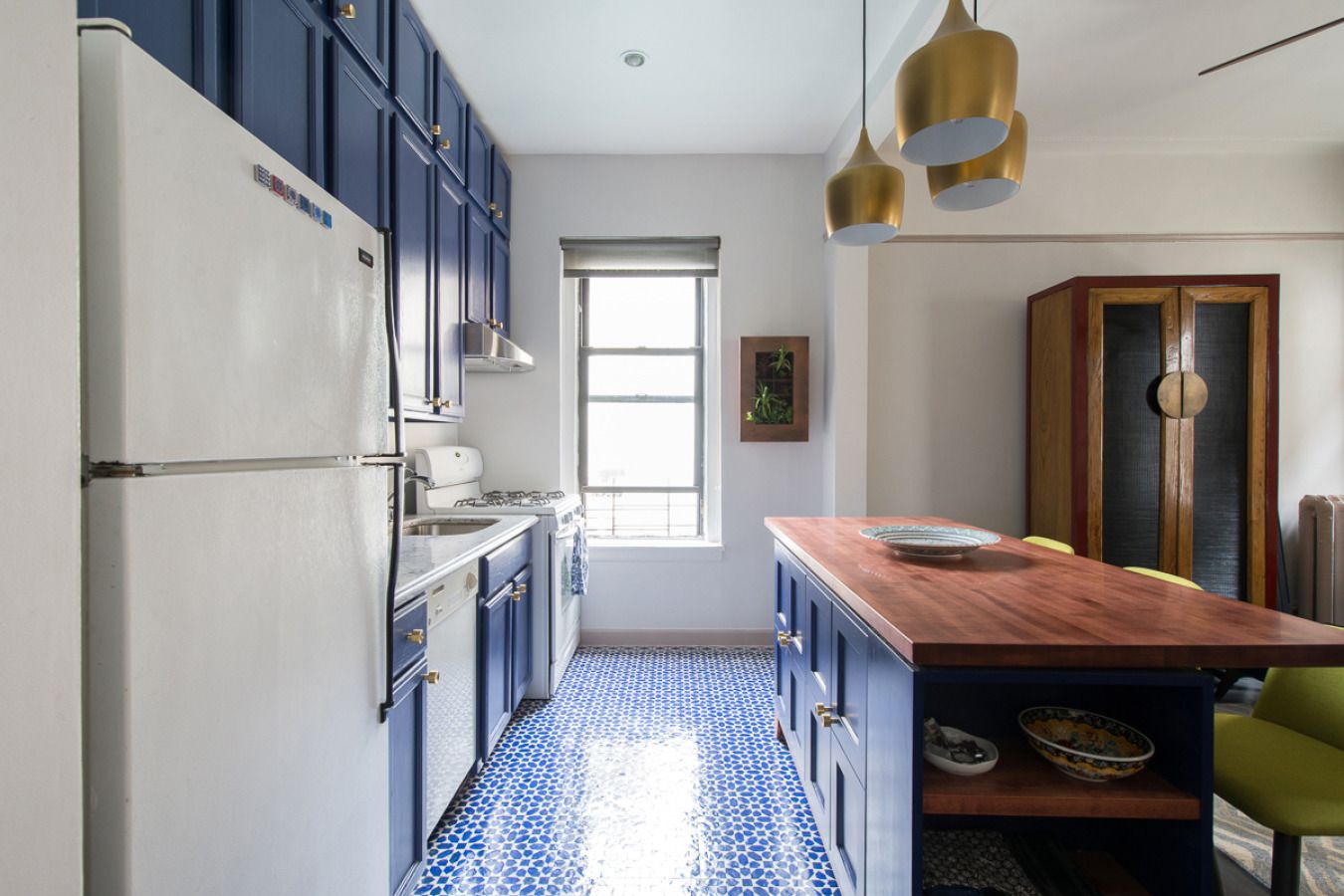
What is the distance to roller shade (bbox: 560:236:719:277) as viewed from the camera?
341 centimetres

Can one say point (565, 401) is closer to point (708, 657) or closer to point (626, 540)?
point (626, 540)

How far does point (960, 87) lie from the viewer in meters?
1.20

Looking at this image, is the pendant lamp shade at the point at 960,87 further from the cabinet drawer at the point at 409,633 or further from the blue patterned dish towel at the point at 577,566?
the blue patterned dish towel at the point at 577,566

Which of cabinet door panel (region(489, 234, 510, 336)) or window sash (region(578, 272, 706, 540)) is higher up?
cabinet door panel (region(489, 234, 510, 336))

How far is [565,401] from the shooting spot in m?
3.60

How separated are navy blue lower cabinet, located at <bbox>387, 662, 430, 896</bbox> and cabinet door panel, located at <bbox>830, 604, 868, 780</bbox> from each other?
1056 mm

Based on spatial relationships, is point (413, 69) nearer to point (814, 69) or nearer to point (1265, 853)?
point (814, 69)

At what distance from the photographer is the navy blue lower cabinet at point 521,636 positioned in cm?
241

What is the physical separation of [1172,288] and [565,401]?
3279 millimetres

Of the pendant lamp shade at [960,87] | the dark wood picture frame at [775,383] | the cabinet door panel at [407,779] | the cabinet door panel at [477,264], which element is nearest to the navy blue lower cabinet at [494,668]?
the cabinet door panel at [407,779]

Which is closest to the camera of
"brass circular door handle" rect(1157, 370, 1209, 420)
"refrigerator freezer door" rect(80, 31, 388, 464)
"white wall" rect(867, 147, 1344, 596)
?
"refrigerator freezer door" rect(80, 31, 388, 464)

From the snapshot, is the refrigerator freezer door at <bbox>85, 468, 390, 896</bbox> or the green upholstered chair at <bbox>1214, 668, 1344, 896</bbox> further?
the green upholstered chair at <bbox>1214, 668, 1344, 896</bbox>

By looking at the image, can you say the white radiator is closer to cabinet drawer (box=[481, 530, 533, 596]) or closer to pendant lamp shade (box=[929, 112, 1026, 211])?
pendant lamp shade (box=[929, 112, 1026, 211])

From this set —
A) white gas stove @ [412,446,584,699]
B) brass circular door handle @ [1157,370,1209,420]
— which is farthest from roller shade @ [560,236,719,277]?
brass circular door handle @ [1157,370,1209,420]
